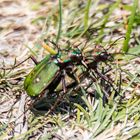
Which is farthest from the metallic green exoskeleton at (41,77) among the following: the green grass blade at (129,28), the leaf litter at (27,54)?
the green grass blade at (129,28)

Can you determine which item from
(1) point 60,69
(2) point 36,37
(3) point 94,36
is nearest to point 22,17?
(2) point 36,37

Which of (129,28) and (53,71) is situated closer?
(53,71)

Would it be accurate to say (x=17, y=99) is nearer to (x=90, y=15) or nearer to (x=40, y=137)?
(x=40, y=137)

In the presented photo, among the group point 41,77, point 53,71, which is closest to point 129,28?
point 53,71

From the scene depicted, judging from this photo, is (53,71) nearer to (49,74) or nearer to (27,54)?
(49,74)

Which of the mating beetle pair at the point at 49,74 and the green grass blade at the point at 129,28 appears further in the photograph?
the green grass blade at the point at 129,28

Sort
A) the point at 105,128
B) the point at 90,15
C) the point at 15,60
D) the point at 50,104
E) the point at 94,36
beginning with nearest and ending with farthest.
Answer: the point at 105,128 < the point at 50,104 < the point at 15,60 < the point at 94,36 < the point at 90,15

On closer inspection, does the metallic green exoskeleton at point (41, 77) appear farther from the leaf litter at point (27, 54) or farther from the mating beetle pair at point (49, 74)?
the leaf litter at point (27, 54)

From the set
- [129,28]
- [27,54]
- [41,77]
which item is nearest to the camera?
[41,77]
